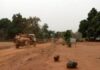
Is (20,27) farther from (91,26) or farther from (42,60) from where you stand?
(42,60)

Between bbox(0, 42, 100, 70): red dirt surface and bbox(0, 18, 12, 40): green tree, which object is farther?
bbox(0, 18, 12, 40): green tree

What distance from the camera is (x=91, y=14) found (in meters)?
104

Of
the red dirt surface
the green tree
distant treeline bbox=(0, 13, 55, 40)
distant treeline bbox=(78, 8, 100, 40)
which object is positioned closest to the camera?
the red dirt surface

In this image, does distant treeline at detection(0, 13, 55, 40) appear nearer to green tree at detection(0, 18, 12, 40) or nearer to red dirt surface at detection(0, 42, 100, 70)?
green tree at detection(0, 18, 12, 40)

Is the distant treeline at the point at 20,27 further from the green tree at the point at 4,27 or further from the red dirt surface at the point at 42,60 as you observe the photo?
the red dirt surface at the point at 42,60

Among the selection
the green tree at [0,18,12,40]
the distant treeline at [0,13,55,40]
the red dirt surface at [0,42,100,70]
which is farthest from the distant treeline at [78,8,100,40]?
the red dirt surface at [0,42,100,70]

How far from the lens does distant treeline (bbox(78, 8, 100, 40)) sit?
292 feet

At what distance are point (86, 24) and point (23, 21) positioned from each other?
22.4 m

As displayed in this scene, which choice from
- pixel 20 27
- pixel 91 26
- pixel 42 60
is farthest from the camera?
pixel 20 27

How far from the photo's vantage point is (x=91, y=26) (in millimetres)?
94250

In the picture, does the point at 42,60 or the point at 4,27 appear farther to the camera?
the point at 4,27

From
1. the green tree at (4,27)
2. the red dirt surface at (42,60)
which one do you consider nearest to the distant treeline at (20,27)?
the green tree at (4,27)

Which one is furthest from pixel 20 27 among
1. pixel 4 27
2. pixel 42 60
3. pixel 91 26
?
pixel 42 60

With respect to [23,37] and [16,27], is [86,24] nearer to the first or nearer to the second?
[16,27]
